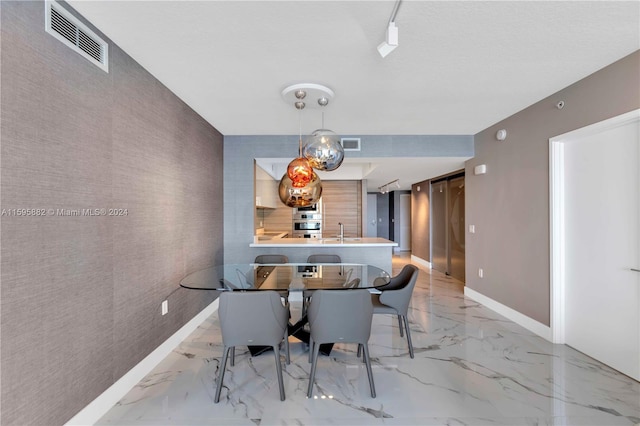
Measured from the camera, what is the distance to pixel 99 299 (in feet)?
5.80

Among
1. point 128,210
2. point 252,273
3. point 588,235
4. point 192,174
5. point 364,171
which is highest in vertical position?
point 364,171

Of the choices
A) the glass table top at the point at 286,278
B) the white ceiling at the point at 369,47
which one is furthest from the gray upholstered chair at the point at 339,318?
the white ceiling at the point at 369,47

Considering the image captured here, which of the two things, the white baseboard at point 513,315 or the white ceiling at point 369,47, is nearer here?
the white ceiling at point 369,47

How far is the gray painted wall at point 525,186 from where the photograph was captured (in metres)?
2.28

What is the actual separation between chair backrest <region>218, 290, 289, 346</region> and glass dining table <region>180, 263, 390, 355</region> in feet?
0.82

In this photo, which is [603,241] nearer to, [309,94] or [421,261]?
[309,94]

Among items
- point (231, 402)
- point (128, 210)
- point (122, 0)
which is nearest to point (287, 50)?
point (122, 0)

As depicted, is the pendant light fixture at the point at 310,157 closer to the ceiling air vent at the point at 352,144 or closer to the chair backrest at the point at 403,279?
the ceiling air vent at the point at 352,144

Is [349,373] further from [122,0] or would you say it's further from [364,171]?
[364,171]

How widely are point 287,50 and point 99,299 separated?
2139 mm

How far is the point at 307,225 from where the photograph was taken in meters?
6.88

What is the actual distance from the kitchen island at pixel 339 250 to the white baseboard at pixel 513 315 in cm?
137

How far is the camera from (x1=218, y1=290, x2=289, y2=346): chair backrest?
6.06 feet

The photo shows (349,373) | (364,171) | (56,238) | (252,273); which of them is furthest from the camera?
(364,171)
